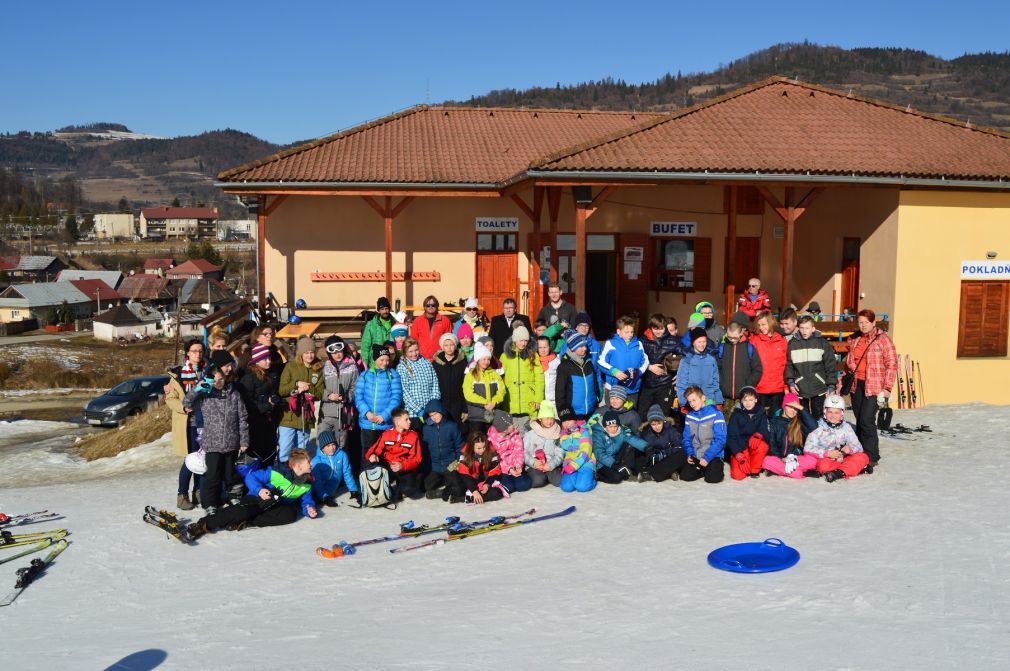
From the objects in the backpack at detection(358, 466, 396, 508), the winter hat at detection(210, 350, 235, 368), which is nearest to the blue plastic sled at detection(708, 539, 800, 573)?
the backpack at detection(358, 466, 396, 508)

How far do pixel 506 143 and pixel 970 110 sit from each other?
12196cm

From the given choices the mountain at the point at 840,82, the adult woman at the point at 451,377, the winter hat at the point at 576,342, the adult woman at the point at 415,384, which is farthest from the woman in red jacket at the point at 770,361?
the mountain at the point at 840,82

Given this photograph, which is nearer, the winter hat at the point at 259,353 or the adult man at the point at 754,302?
the winter hat at the point at 259,353

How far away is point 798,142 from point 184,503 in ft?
→ 36.8

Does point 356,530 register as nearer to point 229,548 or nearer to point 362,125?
point 229,548

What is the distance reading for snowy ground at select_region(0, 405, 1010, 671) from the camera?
5496mm

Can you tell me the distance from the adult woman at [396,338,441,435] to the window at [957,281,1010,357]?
9.77 m

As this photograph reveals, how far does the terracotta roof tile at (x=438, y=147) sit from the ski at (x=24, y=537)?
9016 mm

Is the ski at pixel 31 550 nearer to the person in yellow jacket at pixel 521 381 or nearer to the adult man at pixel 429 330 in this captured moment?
the adult man at pixel 429 330

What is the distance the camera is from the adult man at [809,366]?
376 inches

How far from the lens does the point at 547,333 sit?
1039 cm

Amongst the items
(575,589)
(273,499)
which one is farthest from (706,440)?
(273,499)

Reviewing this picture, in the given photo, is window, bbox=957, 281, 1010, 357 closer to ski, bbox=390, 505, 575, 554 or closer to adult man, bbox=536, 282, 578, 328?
adult man, bbox=536, 282, 578, 328

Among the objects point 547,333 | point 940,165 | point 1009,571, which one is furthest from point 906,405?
point 1009,571
